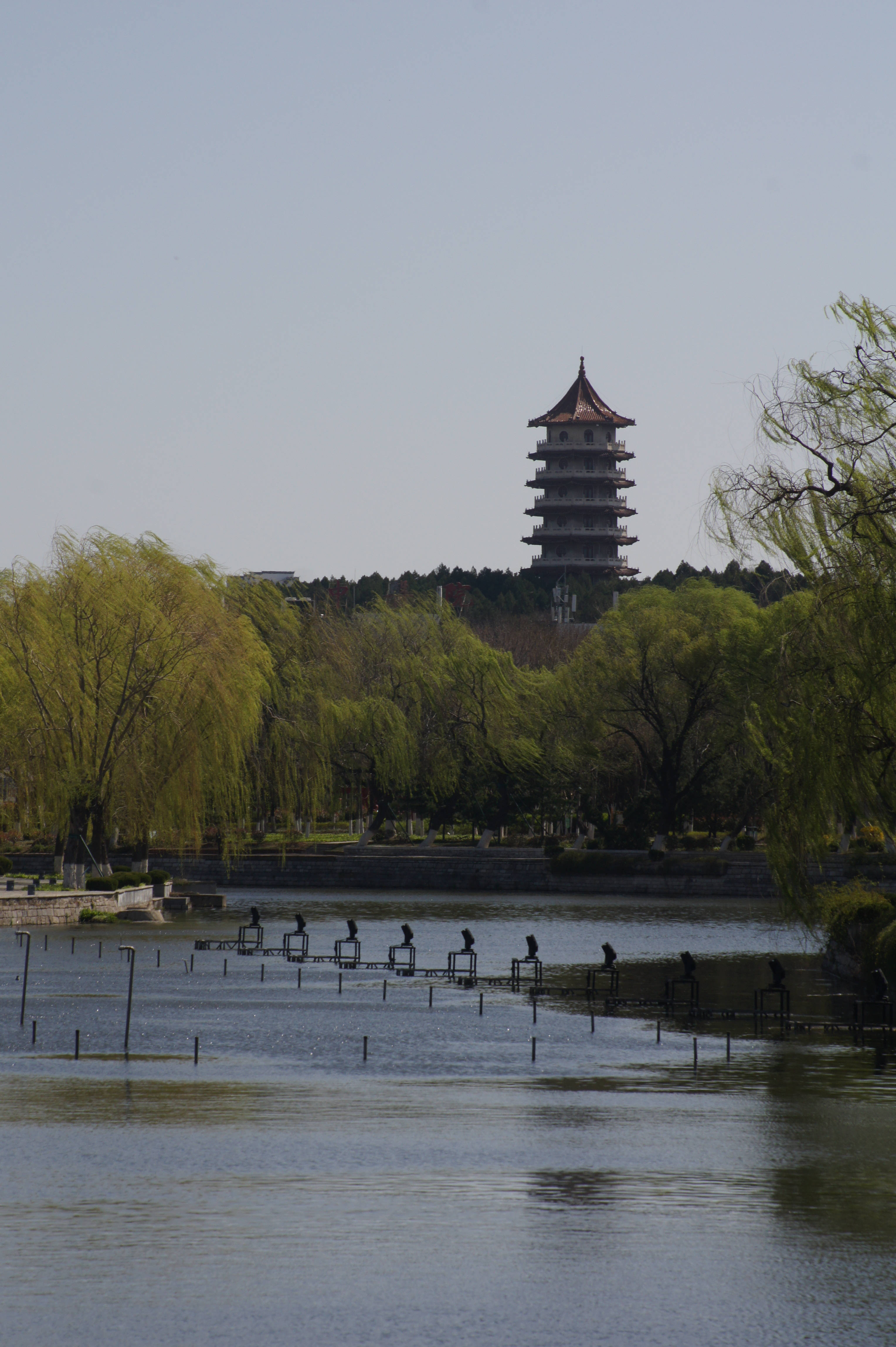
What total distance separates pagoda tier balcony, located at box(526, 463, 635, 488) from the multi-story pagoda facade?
0.06 m

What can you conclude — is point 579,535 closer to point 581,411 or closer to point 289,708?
point 581,411

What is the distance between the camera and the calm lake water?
404 inches

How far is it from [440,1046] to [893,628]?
29.0 ft

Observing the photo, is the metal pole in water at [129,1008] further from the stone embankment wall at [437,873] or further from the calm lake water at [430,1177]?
the stone embankment wall at [437,873]

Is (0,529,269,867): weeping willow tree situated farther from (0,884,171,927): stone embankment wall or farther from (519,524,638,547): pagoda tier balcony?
(519,524,638,547): pagoda tier balcony

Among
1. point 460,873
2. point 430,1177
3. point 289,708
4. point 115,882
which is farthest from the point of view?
point 460,873

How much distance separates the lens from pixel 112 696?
45.0 meters

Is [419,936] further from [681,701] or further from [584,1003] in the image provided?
[681,701]

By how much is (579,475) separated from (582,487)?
6.39 ft

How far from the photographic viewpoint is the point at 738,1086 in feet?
62.2

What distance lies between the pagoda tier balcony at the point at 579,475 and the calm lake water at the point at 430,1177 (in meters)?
93.3

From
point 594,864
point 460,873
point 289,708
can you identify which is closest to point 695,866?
point 594,864

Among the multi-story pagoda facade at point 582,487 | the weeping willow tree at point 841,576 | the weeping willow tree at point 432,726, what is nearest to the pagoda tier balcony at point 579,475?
the multi-story pagoda facade at point 582,487

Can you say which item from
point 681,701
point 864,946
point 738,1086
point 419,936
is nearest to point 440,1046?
point 738,1086
